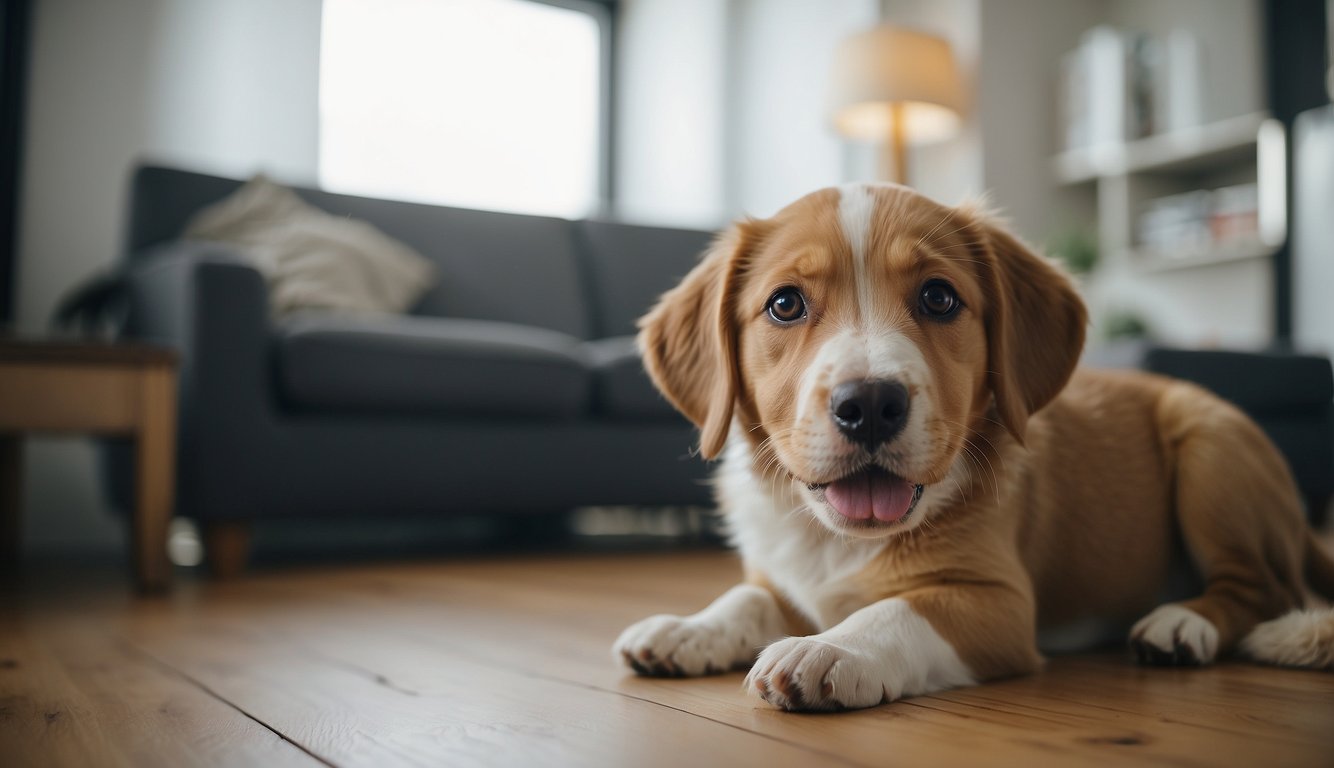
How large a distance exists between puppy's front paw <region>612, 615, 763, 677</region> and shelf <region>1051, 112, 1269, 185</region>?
4804 millimetres

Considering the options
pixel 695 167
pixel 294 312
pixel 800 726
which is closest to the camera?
pixel 800 726

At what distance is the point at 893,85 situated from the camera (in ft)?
15.9

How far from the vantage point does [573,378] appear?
11.1 ft

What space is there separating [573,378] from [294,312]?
3.01 ft

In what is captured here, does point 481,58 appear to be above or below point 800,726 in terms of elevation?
above

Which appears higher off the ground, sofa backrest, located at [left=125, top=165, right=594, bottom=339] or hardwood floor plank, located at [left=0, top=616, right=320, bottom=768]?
sofa backrest, located at [left=125, top=165, right=594, bottom=339]

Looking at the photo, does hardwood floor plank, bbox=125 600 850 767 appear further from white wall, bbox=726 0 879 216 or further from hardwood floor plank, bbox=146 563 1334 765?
white wall, bbox=726 0 879 216

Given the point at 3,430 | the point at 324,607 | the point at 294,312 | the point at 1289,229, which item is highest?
the point at 1289,229

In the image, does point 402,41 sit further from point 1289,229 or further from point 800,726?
point 800,726

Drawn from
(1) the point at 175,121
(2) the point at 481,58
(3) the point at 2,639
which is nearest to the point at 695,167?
(2) the point at 481,58

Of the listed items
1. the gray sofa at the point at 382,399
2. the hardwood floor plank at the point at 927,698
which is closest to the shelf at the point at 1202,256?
the gray sofa at the point at 382,399

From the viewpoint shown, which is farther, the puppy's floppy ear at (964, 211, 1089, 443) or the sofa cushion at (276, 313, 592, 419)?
the sofa cushion at (276, 313, 592, 419)

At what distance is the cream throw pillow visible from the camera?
3414mm

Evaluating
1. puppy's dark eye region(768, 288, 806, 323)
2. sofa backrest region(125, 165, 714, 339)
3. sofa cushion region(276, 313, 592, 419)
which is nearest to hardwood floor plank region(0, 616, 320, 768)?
puppy's dark eye region(768, 288, 806, 323)
